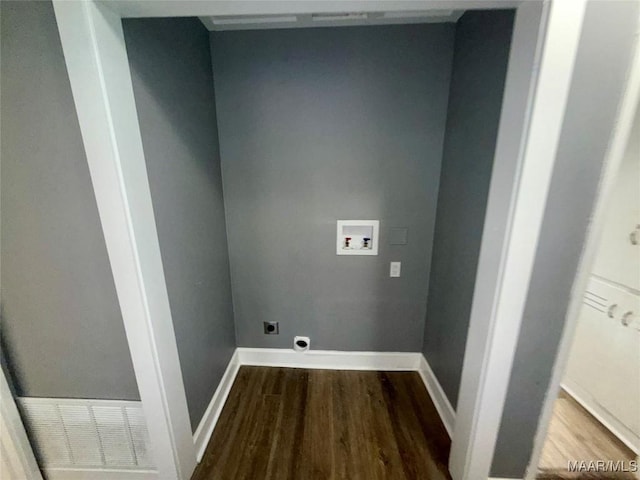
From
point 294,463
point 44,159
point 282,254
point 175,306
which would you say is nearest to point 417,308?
point 282,254

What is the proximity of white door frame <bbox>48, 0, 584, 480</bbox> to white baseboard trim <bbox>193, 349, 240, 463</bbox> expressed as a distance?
25 cm

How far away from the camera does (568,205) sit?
0.97 metres

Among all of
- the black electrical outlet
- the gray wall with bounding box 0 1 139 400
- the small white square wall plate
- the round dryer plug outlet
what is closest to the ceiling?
the gray wall with bounding box 0 1 139 400

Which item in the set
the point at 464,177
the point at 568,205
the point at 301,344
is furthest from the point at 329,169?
the point at 301,344

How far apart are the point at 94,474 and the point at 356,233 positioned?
76.3 inches

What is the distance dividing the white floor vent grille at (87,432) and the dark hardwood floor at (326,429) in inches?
15.1

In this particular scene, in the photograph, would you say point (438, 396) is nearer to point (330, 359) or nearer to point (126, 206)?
point (330, 359)

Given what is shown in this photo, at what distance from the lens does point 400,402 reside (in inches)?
72.7

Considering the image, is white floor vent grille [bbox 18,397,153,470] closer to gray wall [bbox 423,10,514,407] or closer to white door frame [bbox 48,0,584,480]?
white door frame [bbox 48,0,584,480]

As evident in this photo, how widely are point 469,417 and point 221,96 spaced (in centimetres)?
227

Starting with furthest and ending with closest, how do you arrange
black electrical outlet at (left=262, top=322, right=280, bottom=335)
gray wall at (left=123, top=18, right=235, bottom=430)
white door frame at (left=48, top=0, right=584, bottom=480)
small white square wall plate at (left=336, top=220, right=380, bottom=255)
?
1. black electrical outlet at (left=262, top=322, right=280, bottom=335)
2. small white square wall plate at (left=336, top=220, right=380, bottom=255)
3. gray wall at (left=123, top=18, right=235, bottom=430)
4. white door frame at (left=48, top=0, right=584, bottom=480)

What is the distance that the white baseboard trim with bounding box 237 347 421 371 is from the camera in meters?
2.12

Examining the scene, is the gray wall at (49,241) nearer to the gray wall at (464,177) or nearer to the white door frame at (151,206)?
the white door frame at (151,206)

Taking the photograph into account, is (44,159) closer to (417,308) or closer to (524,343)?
(524,343)
